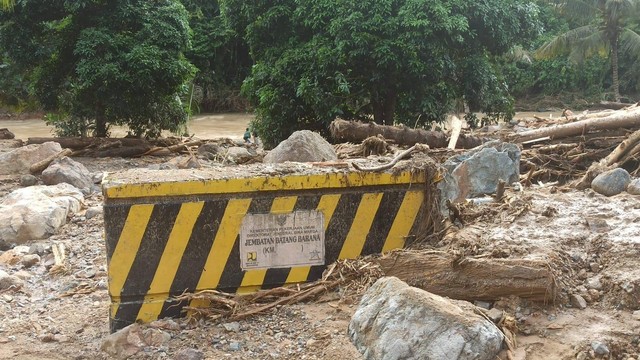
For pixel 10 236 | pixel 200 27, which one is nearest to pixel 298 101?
pixel 10 236

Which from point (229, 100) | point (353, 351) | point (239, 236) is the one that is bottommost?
point (229, 100)

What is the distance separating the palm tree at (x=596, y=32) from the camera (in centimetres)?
2680

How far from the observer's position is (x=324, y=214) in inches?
147

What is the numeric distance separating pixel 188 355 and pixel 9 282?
2.17 metres

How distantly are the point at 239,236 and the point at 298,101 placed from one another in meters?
8.74

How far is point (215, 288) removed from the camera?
3.65m

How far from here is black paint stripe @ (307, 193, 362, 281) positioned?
3.75 m

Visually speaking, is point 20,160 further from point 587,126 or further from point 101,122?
point 587,126

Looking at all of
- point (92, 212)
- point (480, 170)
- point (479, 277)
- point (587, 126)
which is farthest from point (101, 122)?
point (479, 277)

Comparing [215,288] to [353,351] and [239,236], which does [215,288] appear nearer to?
[239,236]

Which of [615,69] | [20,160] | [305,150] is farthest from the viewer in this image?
[615,69]

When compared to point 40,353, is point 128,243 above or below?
above

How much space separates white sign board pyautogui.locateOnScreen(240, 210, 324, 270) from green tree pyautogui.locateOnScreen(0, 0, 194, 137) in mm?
9057

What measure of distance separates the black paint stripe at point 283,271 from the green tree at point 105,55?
9.08 m
